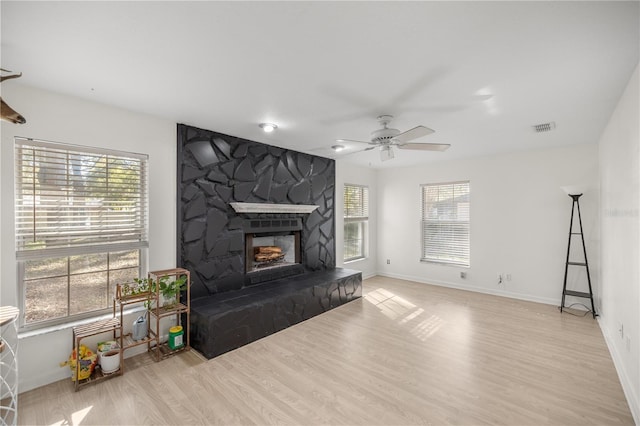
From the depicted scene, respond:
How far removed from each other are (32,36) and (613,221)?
5.04m

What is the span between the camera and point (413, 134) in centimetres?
271

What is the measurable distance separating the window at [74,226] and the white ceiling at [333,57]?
62 cm

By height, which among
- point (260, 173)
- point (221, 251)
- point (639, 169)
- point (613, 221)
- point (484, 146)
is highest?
point (484, 146)

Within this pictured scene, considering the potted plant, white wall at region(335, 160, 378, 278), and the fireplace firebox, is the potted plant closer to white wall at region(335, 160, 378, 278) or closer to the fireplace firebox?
the fireplace firebox

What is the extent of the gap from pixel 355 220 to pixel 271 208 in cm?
241

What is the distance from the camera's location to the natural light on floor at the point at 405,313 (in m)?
3.62

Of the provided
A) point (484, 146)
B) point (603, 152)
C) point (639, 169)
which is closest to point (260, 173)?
point (484, 146)

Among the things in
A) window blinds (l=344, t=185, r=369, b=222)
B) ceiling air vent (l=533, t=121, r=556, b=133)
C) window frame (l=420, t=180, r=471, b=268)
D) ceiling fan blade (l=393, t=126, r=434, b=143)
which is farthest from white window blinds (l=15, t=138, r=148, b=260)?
window frame (l=420, t=180, r=471, b=268)

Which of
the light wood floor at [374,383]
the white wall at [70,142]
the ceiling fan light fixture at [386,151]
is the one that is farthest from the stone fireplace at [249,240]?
the ceiling fan light fixture at [386,151]

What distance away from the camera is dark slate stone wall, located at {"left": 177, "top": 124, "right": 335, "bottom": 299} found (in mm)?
3447

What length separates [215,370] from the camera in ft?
8.96

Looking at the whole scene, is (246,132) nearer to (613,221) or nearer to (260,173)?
(260,173)

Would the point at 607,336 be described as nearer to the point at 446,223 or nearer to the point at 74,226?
the point at 446,223

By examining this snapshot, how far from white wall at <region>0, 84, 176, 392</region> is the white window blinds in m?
0.08
